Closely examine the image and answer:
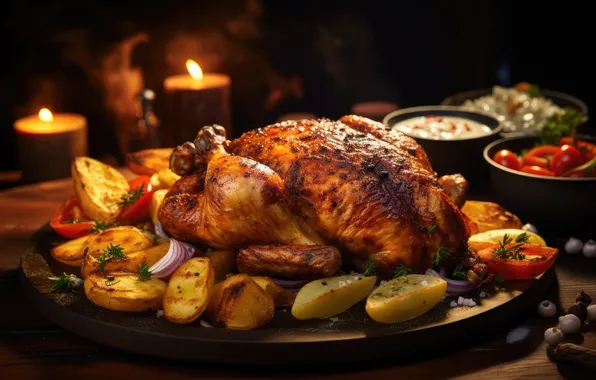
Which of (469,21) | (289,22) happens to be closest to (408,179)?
(289,22)

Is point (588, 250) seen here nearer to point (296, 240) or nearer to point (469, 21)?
point (296, 240)

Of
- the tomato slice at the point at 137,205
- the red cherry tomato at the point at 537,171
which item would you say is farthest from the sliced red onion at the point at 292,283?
the red cherry tomato at the point at 537,171

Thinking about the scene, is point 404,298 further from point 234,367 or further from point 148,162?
point 148,162

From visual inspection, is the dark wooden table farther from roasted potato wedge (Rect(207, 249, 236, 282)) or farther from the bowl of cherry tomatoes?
the bowl of cherry tomatoes

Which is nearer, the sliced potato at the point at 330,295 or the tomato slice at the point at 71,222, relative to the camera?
the sliced potato at the point at 330,295

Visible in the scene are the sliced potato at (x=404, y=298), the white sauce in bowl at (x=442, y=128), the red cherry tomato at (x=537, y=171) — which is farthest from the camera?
the white sauce in bowl at (x=442, y=128)

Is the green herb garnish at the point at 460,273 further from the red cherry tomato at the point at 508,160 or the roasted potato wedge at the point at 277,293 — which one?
the red cherry tomato at the point at 508,160
